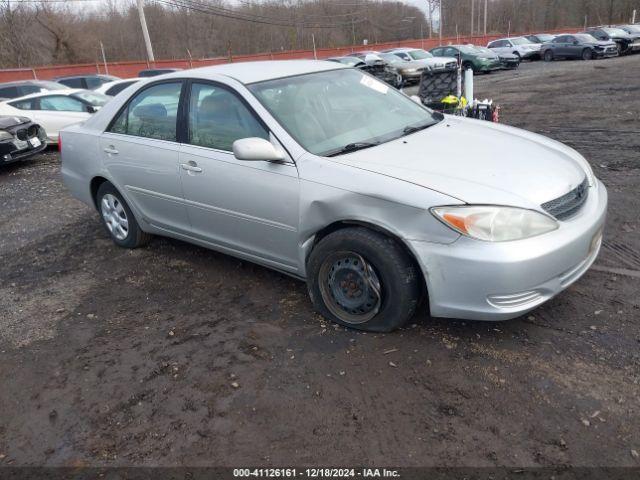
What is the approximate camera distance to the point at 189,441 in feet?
8.56

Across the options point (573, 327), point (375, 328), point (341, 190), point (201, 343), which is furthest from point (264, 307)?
point (573, 327)

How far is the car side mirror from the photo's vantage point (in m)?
3.31

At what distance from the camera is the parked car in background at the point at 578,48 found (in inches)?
985

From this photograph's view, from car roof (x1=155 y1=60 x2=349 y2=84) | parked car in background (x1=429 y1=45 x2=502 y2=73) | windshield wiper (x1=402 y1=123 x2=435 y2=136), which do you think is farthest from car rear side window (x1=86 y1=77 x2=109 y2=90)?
windshield wiper (x1=402 y1=123 x2=435 y2=136)

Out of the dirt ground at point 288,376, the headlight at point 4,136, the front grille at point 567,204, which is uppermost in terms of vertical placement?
the front grille at point 567,204

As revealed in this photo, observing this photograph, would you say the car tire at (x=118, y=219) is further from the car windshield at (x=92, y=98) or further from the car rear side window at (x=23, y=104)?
the car rear side window at (x=23, y=104)

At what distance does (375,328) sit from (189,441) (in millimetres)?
1280

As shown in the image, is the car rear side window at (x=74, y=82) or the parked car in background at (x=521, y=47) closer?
the car rear side window at (x=74, y=82)

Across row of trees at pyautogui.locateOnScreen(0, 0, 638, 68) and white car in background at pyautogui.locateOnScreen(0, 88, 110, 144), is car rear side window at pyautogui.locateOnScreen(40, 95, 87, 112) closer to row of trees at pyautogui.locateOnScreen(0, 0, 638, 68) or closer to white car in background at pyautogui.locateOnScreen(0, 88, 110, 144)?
white car in background at pyautogui.locateOnScreen(0, 88, 110, 144)

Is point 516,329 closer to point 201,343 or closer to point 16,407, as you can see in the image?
point 201,343

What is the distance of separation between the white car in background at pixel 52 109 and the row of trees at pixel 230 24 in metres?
28.1

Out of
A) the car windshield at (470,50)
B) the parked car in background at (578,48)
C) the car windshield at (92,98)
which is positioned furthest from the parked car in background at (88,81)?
the parked car in background at (578,48)

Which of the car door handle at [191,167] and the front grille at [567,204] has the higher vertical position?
the car door handle at [191,167]

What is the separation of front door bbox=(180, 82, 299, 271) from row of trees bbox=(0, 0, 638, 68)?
119 ft
